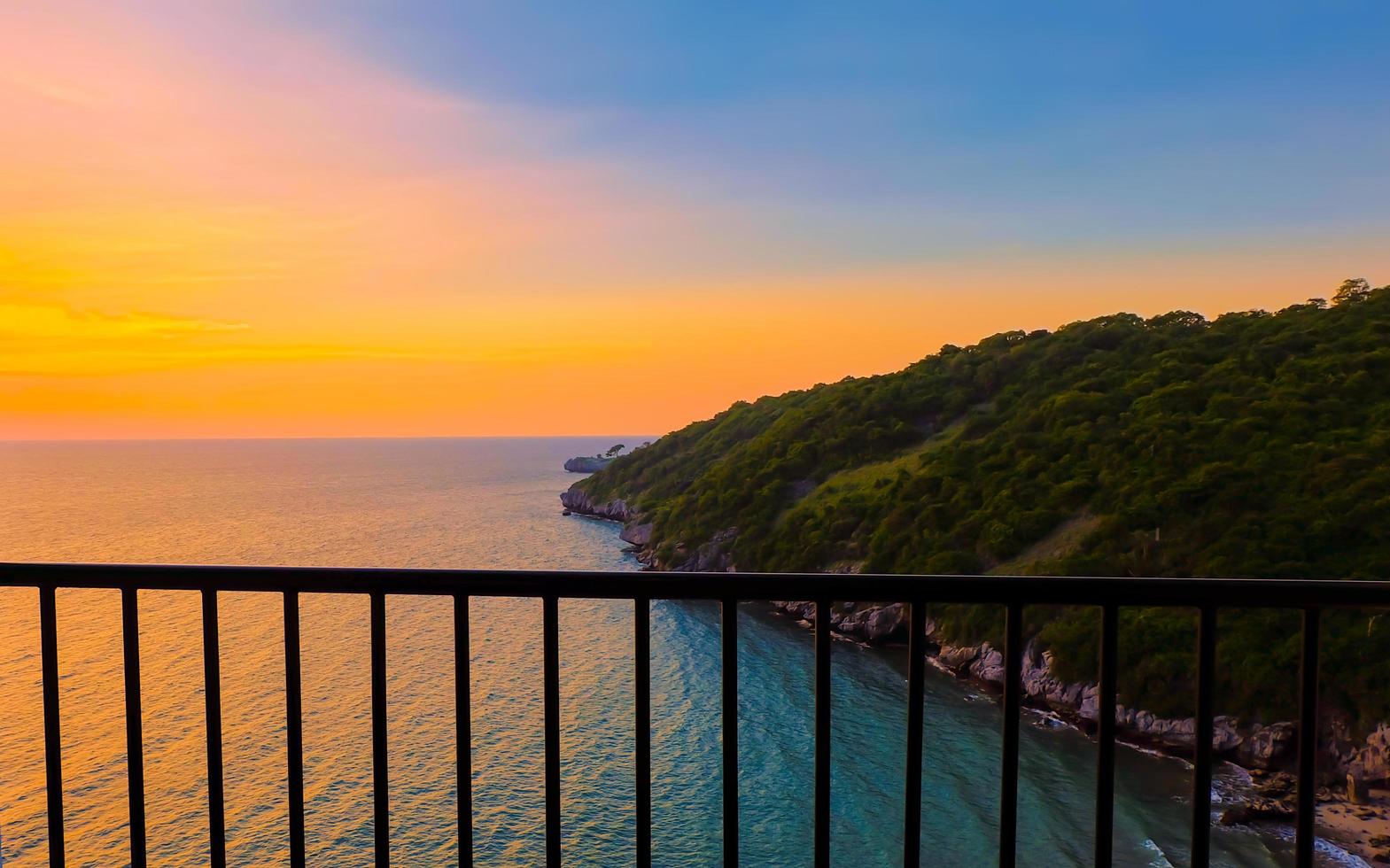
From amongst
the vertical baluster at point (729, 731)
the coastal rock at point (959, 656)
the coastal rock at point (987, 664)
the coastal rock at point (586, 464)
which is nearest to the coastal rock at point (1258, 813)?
the coastal rock at point (987, 664)

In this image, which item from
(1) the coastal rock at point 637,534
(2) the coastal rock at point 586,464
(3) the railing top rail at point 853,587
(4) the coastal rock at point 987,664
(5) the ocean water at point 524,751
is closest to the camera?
(3) the railing top rail at point 853,587

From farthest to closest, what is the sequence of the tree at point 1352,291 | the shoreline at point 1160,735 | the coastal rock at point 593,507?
1. the coastal rock at point 593,507
2. the tree at point 1352,291
3. the shoreline at point 1160,735

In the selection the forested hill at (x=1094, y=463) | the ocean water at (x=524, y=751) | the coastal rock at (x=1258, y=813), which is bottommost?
the ocean water at (x=524, y=751)

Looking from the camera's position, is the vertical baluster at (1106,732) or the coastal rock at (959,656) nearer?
the vertical baluster at (1106,732)

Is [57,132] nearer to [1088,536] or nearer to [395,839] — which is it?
[395,839]

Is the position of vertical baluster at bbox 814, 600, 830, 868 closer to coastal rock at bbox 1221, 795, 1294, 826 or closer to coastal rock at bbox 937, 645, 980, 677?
coastal rock at bbox 1221, 795, 1294, 826

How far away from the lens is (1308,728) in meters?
1.74

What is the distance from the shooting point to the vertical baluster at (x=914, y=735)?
175 cm

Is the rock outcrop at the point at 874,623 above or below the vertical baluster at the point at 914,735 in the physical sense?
below

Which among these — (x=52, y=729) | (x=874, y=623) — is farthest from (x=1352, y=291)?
(x=52, y=729)

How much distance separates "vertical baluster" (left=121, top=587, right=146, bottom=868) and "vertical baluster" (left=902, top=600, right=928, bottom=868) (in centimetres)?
197

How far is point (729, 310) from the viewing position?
189ft

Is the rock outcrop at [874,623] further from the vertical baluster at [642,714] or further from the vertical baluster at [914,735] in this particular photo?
the vertical baluster at [642,714]

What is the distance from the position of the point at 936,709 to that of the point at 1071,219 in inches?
1016
